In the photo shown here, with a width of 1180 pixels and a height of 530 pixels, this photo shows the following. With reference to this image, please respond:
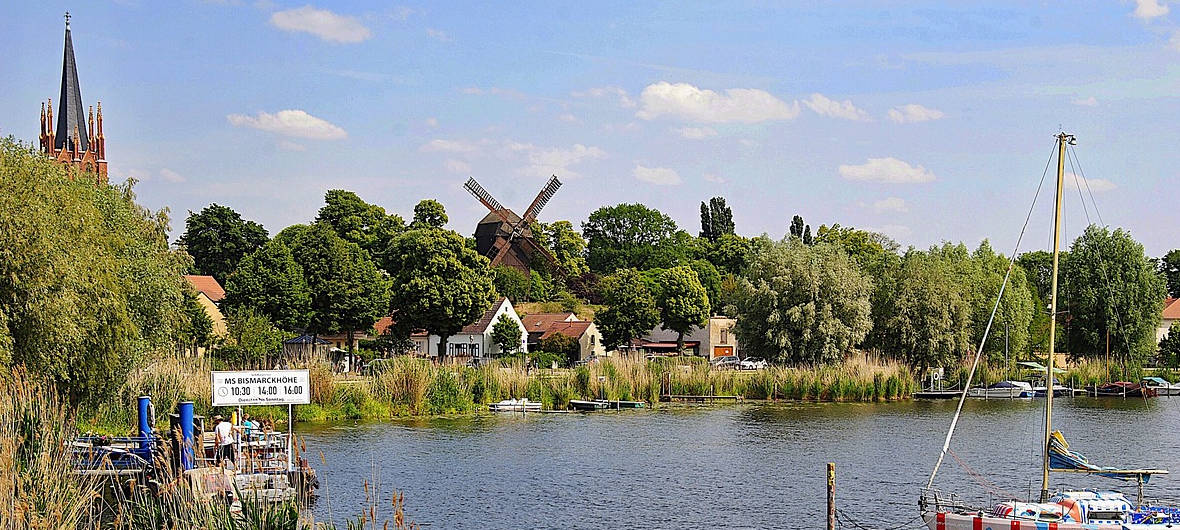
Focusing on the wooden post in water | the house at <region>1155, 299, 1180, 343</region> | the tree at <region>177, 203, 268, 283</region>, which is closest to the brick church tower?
the tree at <region>177, 203, 268, 283</region>

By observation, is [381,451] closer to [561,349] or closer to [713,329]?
[561,349]

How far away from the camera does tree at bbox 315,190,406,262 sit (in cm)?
10506

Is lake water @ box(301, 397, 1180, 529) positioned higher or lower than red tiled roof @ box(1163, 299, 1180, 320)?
lower

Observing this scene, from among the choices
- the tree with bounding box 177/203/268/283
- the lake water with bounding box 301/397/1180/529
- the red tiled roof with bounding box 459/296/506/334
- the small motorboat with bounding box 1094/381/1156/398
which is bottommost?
the lake water with bounding box 301/397/1180/529

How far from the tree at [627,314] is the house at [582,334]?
10.8ft

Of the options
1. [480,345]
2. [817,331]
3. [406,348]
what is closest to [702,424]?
[817,331]

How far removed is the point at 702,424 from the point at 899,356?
26.7 meters

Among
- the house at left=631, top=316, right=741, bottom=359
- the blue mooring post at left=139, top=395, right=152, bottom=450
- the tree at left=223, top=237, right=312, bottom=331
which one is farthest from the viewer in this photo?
the house at left=631, top=316, right=741, bottom=359

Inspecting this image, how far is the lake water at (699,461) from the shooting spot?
90.8 feet

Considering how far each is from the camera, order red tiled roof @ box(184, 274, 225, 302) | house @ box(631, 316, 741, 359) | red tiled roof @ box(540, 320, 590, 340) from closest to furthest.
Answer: red tiled roof @ box(540, 320, 590, 340) → red tiled roof @ box(184, 274, 225, 302) → house @ box(631, 316, 741, 359)

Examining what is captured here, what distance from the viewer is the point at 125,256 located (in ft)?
108

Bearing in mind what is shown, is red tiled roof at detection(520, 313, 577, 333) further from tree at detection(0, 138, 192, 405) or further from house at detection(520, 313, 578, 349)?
tree at detection(0, 138, 192, 405)

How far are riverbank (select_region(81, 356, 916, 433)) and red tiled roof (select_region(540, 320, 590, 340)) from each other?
20.3m

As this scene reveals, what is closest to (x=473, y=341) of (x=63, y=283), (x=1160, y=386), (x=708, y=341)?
(x=708, y=341)
